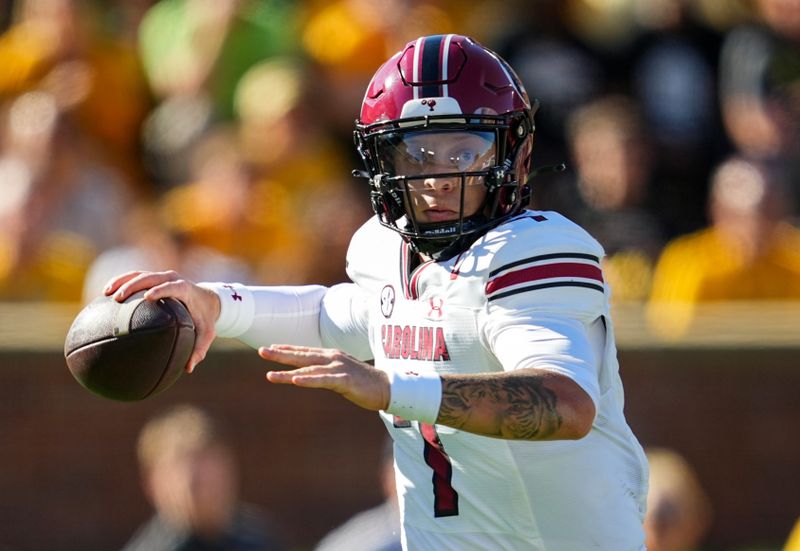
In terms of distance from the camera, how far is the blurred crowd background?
8.02 meters

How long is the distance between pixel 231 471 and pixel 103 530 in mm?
824

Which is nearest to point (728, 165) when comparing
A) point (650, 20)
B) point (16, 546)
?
point (650, 20)

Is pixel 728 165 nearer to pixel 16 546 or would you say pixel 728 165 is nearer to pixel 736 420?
pixel 736 420

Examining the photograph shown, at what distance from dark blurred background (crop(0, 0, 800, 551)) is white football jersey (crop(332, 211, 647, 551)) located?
395 cm

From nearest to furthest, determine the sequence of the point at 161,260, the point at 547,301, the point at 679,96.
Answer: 1. the point at 547,301
2. the point at 161,260
3. the point at 679,96

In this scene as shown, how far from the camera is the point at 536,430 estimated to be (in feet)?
10.5

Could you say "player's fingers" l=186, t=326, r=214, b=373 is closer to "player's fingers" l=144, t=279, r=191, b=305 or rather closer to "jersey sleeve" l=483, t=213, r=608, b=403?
"player's fingers" l=144, t=279, r=191, b=305

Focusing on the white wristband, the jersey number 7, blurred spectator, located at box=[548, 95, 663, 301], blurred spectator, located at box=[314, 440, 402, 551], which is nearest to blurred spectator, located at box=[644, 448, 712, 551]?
blurred spectator, located at box=[314, 440, 402, 551]

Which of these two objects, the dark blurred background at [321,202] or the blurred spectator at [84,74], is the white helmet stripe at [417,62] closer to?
the dark blurred background at [321,202]

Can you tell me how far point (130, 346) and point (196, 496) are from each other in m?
3.38

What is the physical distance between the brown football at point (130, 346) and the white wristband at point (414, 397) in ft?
2.73

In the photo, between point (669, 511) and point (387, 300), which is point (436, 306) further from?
point (669, 511)

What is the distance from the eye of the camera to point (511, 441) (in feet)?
12.0

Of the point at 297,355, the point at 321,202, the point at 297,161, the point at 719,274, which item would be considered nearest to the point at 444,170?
the point at 297,355
